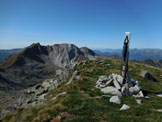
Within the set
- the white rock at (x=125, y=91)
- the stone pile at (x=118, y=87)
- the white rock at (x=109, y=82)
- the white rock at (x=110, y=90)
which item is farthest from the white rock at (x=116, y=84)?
the white rock at (x=110, y=90)

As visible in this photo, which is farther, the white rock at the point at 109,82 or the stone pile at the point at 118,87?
the white rock at the point at 109,82

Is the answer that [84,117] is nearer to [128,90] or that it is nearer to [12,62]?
[128,90]

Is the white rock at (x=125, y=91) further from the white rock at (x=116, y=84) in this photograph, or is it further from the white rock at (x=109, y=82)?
the white rock at (x=109, y=82)

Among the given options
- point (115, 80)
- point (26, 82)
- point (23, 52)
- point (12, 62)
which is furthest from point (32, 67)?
point (115, 80)

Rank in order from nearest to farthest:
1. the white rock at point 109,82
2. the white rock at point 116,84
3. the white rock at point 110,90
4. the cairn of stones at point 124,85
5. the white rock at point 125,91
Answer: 1. the white rock at point 110,90
2. the white rock at point 125,91
3. the cairn of stones at point 124,85
4. the white rock at point 116,84
5. the white rock at point 109,82

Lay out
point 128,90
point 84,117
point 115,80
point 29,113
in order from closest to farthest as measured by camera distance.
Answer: point 84,117 < point 29,113 < point 128,90 < point 115,80

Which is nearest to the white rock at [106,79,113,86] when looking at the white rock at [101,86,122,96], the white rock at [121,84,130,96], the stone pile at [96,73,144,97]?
the stone pile at [96,73,144,97]

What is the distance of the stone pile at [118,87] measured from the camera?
61.5 ft

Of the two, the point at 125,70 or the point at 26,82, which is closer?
Answer: the point at 125,70

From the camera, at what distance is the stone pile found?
18734 mm

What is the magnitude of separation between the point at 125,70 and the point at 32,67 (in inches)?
6565

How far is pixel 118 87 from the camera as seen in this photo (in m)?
19.5

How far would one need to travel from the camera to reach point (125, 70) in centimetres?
2108

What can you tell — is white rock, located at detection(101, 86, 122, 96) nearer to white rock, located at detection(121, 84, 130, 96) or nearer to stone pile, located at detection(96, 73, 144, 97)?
stone pile, located at detection(96, 73, 144, 97)
